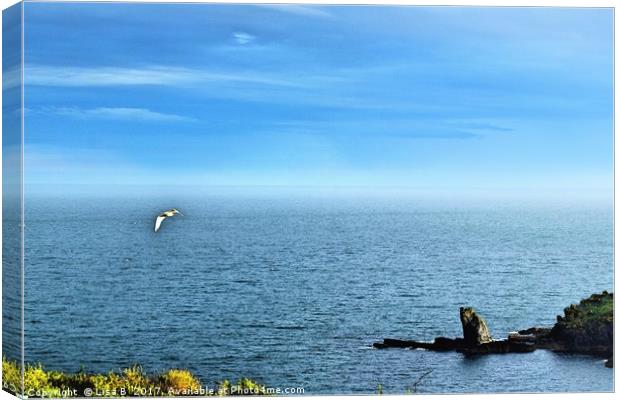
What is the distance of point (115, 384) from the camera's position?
16.4m

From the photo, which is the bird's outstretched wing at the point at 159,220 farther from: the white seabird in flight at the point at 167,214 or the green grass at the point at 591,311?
the green grass at the point at 591,311

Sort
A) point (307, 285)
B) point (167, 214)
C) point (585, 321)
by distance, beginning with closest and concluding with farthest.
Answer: point (167, 214), point (307, 285), point (585, 321)

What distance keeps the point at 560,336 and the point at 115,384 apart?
19.9 feet

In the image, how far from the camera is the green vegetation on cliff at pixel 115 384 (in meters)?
16.3

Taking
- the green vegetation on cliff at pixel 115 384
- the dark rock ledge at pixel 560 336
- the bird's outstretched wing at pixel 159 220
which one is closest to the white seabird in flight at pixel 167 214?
the bird's outstretched wing at pixel 159 220

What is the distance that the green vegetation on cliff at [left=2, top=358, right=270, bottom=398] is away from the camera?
16281 millimetres

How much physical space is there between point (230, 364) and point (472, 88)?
4949 mm

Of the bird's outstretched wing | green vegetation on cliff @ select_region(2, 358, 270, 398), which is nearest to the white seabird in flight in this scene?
the bird's outstretched wing

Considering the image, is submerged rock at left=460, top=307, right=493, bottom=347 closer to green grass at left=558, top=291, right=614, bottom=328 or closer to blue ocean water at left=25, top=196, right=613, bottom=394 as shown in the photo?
blue ocean water at left=25, top=196, right=613, bottom=394

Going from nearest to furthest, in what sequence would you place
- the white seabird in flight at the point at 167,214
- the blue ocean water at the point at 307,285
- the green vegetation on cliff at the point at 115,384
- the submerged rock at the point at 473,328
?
the green vegetation on cliff at the point at 115,384 → the blue ocean water at the point at 307,285 → the white seabird in flight at the point at 167,214 → the submerged rock at the point at 473,328

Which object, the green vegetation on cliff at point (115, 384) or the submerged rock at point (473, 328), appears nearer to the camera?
the green vegetation on cliff at point (115, 384)

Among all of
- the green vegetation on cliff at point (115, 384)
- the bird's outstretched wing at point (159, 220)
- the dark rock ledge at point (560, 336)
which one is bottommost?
the green vegetation on cliff at point (115, 384)

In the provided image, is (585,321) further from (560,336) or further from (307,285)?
(307,285)

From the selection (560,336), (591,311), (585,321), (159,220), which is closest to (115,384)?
(159,220)
